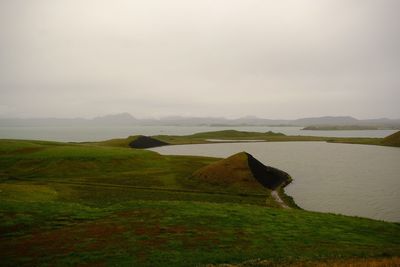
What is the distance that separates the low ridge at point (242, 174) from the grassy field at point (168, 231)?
13.7ft

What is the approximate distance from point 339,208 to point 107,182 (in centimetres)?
4419

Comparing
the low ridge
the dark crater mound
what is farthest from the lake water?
the dark crater mound

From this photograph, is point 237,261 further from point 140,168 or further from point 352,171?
point 352,171

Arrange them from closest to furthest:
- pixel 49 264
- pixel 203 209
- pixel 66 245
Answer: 1. pixel 49 264
2. pixel 66 245
3. pixel 203 209

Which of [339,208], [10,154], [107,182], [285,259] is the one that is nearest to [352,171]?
[339,208]

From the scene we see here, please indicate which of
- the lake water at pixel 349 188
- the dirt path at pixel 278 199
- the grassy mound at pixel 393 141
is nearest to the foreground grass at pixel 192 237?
the dirt path at pixel 278 199

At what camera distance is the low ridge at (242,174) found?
64938 mm

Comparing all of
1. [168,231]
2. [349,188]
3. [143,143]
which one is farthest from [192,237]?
[143,143]

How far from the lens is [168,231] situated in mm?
30344

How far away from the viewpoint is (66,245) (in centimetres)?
2580

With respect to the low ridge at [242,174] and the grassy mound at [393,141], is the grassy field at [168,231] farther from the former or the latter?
the grassy mound at [393,141]

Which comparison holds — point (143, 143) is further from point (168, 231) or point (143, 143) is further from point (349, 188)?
point (168, 231)

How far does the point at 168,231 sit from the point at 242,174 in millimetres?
38266

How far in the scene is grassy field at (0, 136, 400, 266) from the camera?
23188 millimetres
